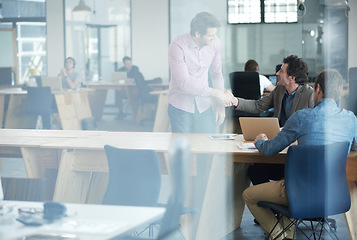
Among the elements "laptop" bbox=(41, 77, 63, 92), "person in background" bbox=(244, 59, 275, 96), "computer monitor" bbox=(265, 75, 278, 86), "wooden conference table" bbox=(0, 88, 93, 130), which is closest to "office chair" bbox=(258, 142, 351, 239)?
"person in background" bbox=(244, 59, 275, 96)

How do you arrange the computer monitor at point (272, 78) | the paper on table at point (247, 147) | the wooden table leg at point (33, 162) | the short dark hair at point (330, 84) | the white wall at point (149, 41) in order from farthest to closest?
the white wall at point (149, 41)
the computer monitor at point (272, 78)
the wooden table leg at point (33, 162)
the paper on table at point (247, 147)
the short dark hair at point (330, 84)

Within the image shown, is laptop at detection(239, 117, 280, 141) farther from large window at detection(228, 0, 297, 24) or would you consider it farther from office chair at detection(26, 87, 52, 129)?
office chair at detection(26, 87, 52, 129)

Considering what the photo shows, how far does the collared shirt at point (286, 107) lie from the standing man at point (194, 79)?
0.49 metres

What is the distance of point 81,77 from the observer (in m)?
8.41

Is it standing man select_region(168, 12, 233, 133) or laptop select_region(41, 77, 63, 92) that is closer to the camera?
standing man select_region(168, 12, 233, 133)

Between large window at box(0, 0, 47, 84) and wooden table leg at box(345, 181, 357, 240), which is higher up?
large window at box(0, 0, 47, 84)

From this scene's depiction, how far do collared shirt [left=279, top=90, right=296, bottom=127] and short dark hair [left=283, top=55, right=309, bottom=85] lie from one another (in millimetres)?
105

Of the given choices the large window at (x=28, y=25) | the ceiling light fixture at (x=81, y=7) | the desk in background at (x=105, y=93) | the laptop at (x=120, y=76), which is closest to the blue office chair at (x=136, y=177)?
the large window at (x=28, y=25)

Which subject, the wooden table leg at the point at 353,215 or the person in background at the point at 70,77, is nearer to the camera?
the wooden table leg at the point at 353,215

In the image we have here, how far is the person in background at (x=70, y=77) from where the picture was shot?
23.7 feet

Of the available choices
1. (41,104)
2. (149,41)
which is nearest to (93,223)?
(41,104)

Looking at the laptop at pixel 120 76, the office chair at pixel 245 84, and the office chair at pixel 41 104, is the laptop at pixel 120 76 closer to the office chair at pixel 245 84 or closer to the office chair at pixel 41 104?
the office chair at pixel 41 104

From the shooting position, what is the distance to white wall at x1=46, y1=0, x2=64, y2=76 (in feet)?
20.6

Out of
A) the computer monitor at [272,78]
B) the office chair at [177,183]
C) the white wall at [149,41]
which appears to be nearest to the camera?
the office chair at [177,183]
